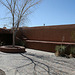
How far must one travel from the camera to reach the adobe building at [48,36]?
1020cm

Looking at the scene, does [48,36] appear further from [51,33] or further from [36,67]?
[36,67]

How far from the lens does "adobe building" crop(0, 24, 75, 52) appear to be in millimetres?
10196

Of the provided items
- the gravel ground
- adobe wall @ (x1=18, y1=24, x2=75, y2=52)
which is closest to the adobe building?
adobe wall @ (x1=18, y1=24, x2=75, y2=52)

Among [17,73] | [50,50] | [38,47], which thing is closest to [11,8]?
[38,47]

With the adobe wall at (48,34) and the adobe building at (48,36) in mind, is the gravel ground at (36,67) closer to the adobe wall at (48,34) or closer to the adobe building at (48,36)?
the adobe building at (48,36)

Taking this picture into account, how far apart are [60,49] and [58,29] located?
2.92m

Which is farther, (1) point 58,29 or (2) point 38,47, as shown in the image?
(2) point 38,47

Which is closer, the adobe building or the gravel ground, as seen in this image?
the gravel ground

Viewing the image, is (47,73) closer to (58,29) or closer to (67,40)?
(67,40)

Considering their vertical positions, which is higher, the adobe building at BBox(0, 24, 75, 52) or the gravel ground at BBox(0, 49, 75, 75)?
the adobe building at BBox(0, 24, 75, 52)

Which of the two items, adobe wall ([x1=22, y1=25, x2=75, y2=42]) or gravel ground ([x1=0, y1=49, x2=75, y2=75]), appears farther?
adobe wall ([x1=22, y1=25, x2=75, y2=42])

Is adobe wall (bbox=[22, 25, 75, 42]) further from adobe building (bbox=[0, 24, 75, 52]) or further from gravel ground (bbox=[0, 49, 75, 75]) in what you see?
gravel ground (bbox=[0, 49, 75, 75])

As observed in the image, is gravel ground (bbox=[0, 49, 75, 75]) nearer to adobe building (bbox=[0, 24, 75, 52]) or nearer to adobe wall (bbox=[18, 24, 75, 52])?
adobe building (bbox=[0, 24, 75, 52])

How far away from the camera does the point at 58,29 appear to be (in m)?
11.2
